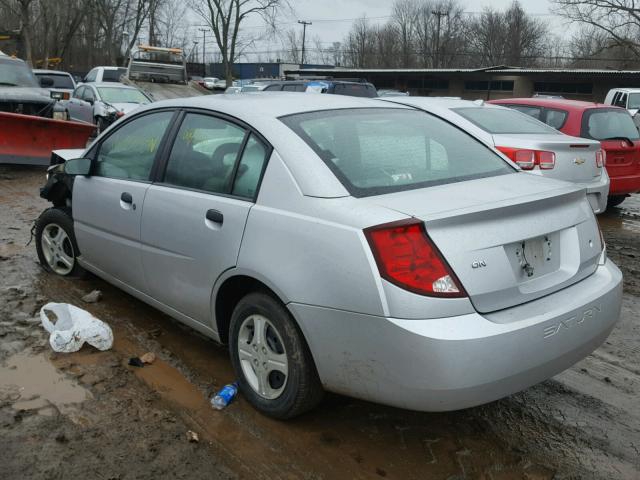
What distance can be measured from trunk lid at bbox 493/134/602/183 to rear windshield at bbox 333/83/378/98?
35.3ft

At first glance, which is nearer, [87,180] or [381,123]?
[381,123]

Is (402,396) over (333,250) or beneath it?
beneath

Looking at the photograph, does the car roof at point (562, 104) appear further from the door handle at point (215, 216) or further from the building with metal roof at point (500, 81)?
the building with metal roof at point (500, 81)

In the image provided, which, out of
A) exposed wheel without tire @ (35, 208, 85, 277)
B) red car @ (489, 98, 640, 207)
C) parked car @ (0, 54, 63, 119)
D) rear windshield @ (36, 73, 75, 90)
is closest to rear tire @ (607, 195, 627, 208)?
red car @ (489, 98, 640, 207)

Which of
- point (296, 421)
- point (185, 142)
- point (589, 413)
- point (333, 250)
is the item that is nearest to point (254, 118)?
point (185, 142)

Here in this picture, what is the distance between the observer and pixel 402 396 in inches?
103

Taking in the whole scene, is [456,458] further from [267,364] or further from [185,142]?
[185,142]

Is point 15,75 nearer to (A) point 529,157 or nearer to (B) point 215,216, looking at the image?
(A) point 529,157

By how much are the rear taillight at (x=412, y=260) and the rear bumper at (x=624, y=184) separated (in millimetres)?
7110

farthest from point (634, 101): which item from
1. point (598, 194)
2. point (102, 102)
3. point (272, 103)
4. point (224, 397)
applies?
point (224, 397)

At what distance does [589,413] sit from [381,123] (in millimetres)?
1969

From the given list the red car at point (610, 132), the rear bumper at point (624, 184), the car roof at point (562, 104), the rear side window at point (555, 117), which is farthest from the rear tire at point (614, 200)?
→ the rear side window at point (555, 117)

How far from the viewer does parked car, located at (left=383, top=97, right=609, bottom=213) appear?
707 cm

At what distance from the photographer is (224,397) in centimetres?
338
